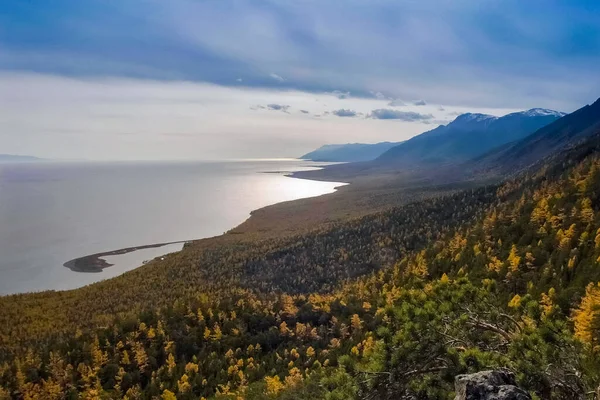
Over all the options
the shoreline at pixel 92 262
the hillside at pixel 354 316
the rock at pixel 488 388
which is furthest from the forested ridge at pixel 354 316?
the shoreline at pixel 92 262

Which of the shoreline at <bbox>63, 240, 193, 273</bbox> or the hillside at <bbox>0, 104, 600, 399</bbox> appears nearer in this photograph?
the hillside at <bbox>0, 104, 600, 399</bbox>

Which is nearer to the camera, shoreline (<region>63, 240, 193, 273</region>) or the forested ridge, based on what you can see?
the forested ridge

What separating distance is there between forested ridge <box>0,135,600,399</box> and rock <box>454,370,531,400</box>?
1937 mm

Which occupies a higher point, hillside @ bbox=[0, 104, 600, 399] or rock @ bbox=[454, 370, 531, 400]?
rock @ bbox=[454, 370, 531, 400]

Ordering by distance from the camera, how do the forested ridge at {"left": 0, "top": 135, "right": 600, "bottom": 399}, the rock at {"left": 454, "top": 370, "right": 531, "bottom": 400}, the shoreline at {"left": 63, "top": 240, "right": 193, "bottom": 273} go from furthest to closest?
the shoreline at {"left": 63, "top": 240, "right": 193, "bottom": 273}, the forested ridge at {"left": 0, "top": 135, "right": 600, "bottom": 399}, the rock at {"left": 454, "top": 370, "right": 531, "bottom": 400}

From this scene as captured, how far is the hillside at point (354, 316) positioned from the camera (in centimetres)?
1305

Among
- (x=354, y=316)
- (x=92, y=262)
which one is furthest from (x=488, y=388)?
(x=92, y=262)

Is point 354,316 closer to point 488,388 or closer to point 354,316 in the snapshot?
point 354,316

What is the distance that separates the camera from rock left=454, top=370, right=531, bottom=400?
908cm

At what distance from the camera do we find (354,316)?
203ft

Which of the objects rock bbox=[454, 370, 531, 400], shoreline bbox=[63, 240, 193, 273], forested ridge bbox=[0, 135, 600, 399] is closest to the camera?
rock bbox=[454, 370, 531, 400]

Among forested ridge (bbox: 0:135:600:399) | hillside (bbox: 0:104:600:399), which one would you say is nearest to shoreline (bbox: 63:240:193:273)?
hillside (bbox: 0:104:600:399)

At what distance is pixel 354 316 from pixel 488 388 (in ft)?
178

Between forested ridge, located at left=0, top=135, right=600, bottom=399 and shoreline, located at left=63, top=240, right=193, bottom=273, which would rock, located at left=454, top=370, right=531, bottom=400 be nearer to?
forested ridge, located at left=0, top=135, right=600, bottom=399
